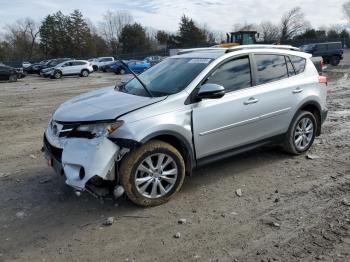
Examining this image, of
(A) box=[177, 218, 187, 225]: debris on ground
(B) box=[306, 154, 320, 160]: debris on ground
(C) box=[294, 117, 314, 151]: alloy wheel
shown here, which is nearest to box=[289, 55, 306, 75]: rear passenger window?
(C) box=[294, 117, 314, 151]: alloy wheel

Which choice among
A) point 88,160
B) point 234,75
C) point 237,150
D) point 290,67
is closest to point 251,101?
point 234,75

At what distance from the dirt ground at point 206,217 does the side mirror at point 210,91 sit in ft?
4.07

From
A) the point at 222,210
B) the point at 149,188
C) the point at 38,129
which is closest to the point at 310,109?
the point at 222,210

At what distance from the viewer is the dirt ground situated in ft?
11.8

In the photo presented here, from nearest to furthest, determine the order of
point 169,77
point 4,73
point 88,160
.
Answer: point 88,160, point 169,77, point 4,73

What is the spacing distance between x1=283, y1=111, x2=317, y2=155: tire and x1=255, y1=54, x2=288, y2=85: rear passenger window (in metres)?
0.72

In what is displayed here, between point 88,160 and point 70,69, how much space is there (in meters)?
31.2

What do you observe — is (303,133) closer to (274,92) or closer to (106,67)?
(274,92)

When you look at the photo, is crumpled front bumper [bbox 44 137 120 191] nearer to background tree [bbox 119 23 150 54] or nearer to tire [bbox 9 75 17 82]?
tire [bbox 9 75 17 82]

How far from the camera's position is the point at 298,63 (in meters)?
6.14

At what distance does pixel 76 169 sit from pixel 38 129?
221 inches

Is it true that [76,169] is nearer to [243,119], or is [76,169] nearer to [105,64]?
[243,119]

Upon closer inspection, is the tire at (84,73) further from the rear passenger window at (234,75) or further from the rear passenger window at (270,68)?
the rear passenger window at (234,75)

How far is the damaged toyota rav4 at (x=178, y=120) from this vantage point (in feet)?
13.8
